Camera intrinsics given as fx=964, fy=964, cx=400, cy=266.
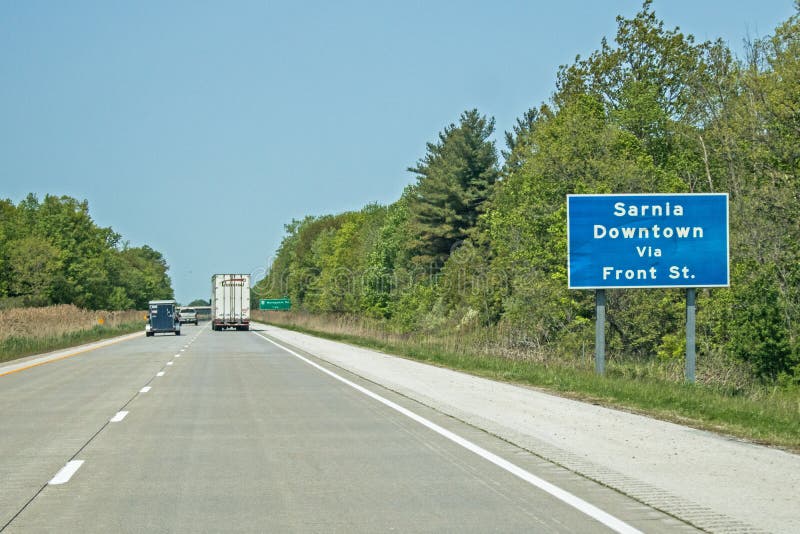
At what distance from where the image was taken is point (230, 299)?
74750 mm

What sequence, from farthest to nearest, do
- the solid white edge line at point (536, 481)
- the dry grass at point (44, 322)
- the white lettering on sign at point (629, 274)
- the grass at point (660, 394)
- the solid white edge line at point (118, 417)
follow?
the dry grass at point (44, 322)
the white lettering on sign at point (629, 274)
the solid white edge line at point (118, 417)
the grass at point (660, 394)
the solid white edge line at point (536, 481)

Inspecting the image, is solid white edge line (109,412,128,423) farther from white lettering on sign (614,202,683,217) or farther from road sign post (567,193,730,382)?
white lettering on sign (614,202,683,217)

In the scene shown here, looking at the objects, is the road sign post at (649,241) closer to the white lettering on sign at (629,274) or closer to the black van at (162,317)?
the white lettering on sign at (629,274)

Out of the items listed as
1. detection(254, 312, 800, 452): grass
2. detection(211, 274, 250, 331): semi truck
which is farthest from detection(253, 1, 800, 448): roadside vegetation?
detection(211, 274, 250, 331): semi truck

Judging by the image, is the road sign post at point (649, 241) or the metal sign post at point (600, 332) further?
the metal sign post at point (600, 332)

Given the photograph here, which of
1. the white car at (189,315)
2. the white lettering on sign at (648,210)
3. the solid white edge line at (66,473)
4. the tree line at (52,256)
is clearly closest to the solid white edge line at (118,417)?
the solid white edge line at (66,473)

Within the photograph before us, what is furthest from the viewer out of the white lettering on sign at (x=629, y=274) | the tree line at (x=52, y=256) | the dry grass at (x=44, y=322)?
the tree line at (x=52, y=256)

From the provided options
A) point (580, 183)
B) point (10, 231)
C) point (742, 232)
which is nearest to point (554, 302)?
point (580, 183)

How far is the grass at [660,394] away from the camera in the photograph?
12.5m

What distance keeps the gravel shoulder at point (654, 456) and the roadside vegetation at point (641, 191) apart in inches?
47.6

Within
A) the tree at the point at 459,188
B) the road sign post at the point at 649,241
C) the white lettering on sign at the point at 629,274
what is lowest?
the white lettering on sign at the point at 629,274

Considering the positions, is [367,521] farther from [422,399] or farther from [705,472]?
[422,399]

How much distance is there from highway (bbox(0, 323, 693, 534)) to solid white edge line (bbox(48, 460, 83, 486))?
29 millimetres

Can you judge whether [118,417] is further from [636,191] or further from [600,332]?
[636,191]
